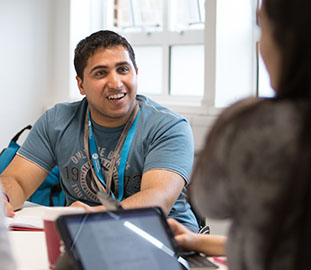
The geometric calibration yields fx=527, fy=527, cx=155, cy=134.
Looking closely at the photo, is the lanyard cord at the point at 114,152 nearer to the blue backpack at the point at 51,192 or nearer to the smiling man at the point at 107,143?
the smiling man at the point at 107,143

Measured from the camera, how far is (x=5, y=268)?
0.85m

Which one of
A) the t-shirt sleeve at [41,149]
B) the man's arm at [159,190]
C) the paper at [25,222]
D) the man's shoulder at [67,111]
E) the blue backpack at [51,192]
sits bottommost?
the blue backpack at [51,192]

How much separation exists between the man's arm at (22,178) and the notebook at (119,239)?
117cm

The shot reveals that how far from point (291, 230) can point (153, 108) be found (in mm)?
1599

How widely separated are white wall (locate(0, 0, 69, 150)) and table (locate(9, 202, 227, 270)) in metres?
2.48

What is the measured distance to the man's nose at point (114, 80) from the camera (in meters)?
2.31

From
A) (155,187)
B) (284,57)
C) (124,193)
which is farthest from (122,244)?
(124,193)

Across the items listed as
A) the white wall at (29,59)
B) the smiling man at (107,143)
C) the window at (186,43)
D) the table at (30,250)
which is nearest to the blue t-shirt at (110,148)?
the smiling man at (107,143)

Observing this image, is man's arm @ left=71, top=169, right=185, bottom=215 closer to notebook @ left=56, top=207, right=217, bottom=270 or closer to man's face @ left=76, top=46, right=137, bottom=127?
man's face @ left=76, top=46, right=137, bottom=127

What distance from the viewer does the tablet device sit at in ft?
3.67

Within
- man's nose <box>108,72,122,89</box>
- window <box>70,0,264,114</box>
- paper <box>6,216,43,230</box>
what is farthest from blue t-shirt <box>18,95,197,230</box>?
window <box>70,0,264,114</box>

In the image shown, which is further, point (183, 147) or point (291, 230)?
Result: point (183, 147)

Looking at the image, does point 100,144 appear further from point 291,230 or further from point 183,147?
point 291,230

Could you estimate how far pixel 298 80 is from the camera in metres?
0.79
